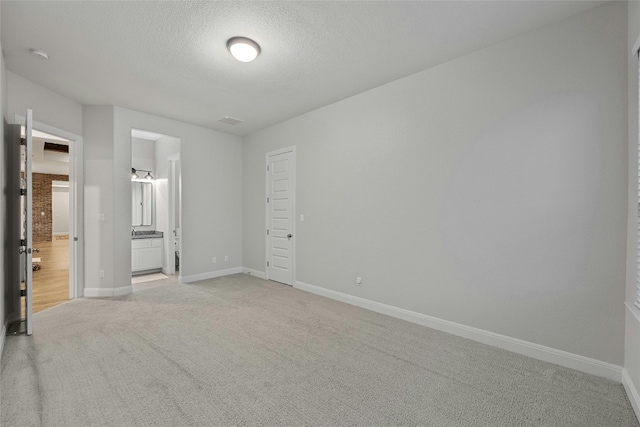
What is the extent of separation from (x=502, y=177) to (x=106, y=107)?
18.4ft

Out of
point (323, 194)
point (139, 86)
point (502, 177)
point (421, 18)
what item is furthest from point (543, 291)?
point (139, 86)

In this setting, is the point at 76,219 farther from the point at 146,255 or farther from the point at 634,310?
the point at 634,310

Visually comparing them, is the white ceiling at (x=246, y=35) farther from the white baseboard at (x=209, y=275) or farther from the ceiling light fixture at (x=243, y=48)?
the white baseboard at (x=209, y=275)

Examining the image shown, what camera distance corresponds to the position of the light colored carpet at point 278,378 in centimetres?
190

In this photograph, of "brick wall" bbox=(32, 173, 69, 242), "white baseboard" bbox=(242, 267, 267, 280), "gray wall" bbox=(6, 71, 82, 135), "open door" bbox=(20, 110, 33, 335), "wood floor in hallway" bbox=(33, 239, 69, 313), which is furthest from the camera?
"brick wall" bbox=(32, 173, 69, 242)

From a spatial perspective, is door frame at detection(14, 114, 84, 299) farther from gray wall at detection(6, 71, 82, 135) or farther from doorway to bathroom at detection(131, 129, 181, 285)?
doorway to bathroom at detection(131, 129, 181, 285)

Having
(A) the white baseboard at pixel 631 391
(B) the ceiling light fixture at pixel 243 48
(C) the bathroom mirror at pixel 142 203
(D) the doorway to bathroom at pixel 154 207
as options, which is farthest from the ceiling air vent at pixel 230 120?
(A) the white baseboard at pixel 631 391

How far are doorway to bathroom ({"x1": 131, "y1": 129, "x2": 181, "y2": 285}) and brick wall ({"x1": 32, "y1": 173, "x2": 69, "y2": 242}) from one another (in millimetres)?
7611

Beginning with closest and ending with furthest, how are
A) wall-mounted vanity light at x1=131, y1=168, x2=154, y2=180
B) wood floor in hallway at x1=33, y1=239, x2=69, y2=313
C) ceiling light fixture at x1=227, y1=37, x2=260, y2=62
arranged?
1. ceiling light fixture at x1=227, y1=37, x2=260, y2=62
2. wood floor in hallway at x1=33, y1=239, x2=69, y2=313
3. wall-mounted vanity light at x1=131, y1=168, x2=154, y2=180

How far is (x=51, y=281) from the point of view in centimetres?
536

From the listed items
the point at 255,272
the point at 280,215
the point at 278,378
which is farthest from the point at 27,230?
the point at 255,272

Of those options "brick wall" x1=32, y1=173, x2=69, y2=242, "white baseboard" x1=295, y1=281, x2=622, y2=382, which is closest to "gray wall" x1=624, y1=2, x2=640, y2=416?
"white baseboard" x1=295, y1=281, x2=622, y2=382

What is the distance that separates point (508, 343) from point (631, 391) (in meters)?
0.84

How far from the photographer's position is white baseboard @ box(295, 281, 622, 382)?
234 cm
